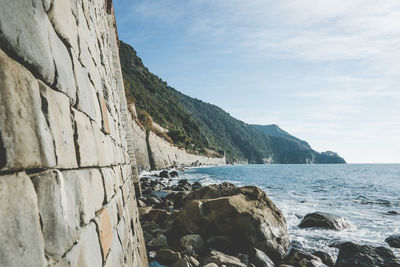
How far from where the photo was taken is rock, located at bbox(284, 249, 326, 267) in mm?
5820

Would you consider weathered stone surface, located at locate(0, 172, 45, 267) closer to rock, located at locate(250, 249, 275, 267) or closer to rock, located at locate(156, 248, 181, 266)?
rock, located at locate(156, 248, 181, 266)

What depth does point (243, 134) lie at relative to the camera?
17500 centimetres

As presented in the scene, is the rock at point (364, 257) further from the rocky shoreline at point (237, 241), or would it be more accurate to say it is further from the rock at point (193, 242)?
the rock at point (193, 242)

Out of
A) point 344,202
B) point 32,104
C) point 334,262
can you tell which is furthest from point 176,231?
point 344,202

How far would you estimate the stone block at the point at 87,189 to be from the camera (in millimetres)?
1345

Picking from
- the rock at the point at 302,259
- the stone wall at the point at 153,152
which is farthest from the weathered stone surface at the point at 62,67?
the stone wall at the point at 153,152

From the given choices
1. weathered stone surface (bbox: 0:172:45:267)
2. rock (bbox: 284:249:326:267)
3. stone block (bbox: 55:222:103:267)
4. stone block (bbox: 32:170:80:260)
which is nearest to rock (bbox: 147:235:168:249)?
rock (bbox: 284:249:326:267)

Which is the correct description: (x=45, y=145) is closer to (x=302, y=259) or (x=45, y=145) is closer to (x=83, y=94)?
(x=83, y=94)

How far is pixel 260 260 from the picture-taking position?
543 cm

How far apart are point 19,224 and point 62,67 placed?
2.74ft

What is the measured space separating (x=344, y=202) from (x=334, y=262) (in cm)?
1120

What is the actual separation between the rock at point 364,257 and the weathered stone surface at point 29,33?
683 centimetres

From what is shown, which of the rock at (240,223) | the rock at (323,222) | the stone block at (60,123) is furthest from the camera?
the rock at (323,222)

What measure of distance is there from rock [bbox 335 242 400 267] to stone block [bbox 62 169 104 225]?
239 inches
